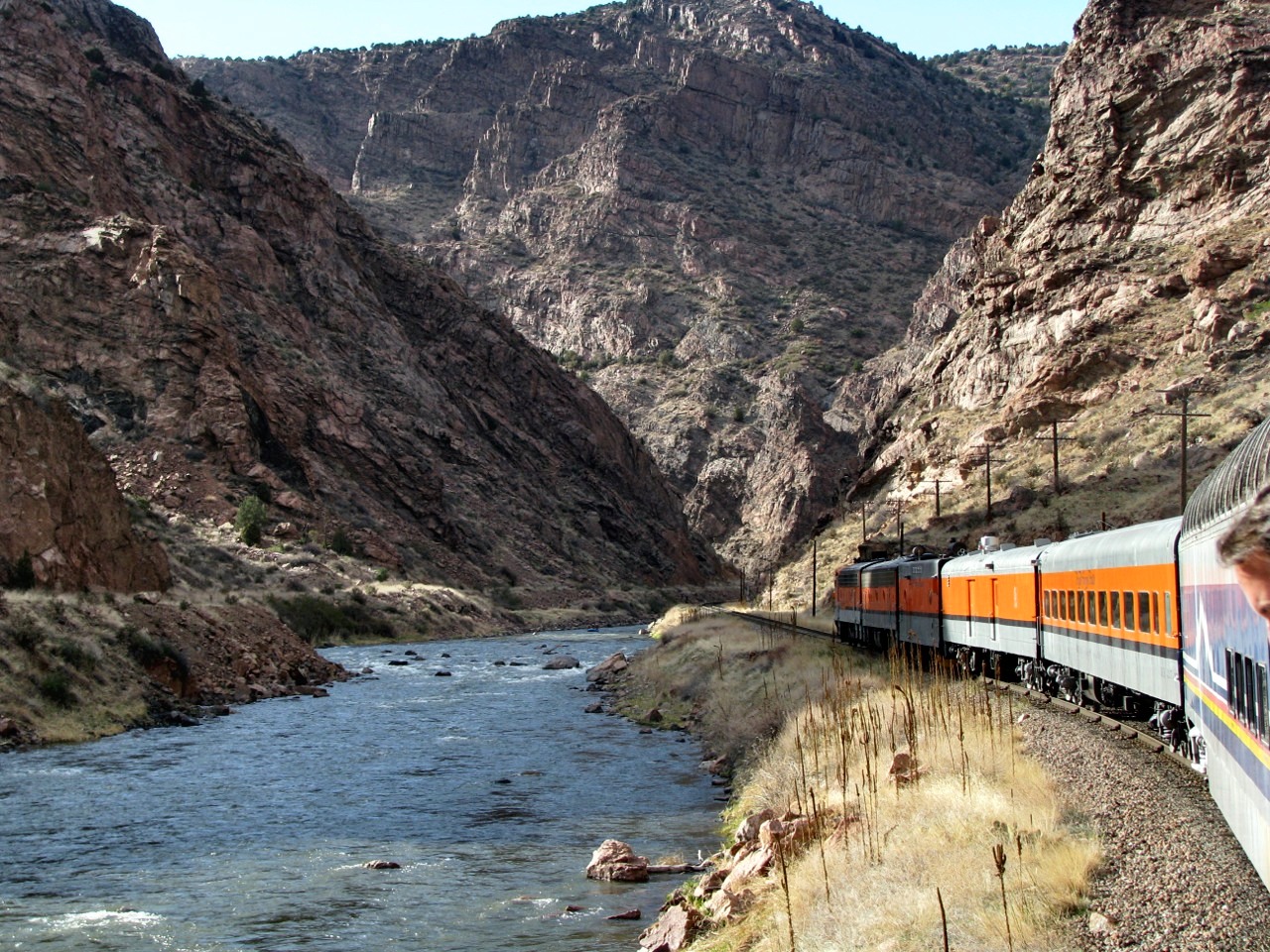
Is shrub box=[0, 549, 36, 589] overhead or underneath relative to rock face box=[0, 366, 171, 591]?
underneath

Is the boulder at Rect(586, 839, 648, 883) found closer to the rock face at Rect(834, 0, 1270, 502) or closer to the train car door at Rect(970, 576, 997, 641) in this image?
the train car door at Rect(970, 576, 997, 641)


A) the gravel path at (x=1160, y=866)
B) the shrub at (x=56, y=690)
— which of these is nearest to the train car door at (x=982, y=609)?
the gravel path at (x=1160, y=866)

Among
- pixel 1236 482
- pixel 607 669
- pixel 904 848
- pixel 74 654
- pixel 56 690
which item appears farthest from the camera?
pixel 607 669

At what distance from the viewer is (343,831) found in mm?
19500

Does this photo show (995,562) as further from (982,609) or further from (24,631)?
(24,631)

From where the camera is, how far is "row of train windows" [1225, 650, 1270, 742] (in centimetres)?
770

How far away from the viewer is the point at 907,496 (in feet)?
239

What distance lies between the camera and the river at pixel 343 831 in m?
14.2

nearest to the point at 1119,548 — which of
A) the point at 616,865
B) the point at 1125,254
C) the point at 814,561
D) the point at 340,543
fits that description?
the point at 616,865

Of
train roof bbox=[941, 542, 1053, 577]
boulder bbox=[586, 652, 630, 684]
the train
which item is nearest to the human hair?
the train

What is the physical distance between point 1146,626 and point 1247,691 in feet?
26.6

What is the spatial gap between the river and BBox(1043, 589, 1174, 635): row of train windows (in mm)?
6382

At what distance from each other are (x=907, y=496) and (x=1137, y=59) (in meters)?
29.1

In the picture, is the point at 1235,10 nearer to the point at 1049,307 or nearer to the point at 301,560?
the point at 1049,307
